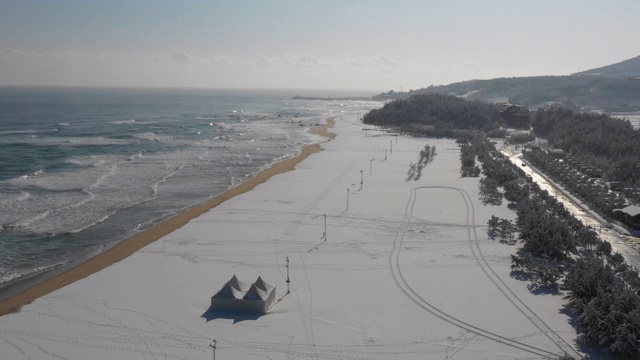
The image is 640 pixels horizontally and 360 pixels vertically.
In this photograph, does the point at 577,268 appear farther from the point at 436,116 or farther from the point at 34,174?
the point at 436,116

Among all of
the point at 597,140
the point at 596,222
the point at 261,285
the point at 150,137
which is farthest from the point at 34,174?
the point at 597,140

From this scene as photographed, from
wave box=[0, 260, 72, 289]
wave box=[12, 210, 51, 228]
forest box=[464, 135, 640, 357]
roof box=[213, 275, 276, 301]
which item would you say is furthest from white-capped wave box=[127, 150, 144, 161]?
roof box=[213, 275, 276, 301]

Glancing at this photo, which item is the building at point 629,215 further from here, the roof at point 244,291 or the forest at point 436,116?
the forest at point 436,116

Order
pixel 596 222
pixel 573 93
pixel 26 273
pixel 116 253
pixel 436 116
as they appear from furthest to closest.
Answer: pixel 573 93, pixel 436 116, pixel 596 222, pixel 116 253, pixel 26 273

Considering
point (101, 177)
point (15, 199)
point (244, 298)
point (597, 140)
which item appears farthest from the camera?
point (597, 140)

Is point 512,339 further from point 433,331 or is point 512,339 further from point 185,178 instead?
point 185,178

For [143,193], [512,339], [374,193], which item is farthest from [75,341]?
[374,193]
